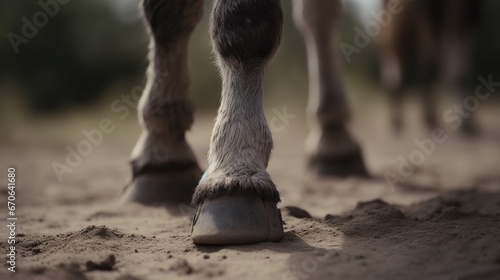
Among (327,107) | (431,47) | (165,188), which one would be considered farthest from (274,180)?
(431,47)

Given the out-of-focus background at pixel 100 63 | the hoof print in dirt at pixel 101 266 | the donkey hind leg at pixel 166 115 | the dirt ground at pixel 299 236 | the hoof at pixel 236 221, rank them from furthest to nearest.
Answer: the out-of-focus background at pixel 100 63
the donkey hind leg at pixel 166 115
the hoof at pixel 236 221
the hoof print in dirt at pixel 101 266
the dirt ground at pixel 299 236

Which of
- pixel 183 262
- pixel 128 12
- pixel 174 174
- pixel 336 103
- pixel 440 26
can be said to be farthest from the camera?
pixel 128 12

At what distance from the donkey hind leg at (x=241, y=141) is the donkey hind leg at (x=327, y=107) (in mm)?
2133

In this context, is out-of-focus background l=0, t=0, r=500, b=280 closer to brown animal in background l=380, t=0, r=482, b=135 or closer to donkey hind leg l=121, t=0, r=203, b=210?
donkey hind leg l=121, t=0, r=203, b=210

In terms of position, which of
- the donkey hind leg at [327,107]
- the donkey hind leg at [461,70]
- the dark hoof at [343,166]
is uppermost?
the donkey hind leg at [461,70]

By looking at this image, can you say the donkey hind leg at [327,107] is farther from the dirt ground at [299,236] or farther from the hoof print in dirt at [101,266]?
the hoof print in dirt at [101,266]

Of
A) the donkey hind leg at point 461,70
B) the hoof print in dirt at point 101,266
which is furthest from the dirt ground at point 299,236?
the donkey hind leg at point 461,70

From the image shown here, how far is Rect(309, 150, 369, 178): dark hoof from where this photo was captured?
15.3 feet

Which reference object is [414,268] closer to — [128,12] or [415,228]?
[415,228]

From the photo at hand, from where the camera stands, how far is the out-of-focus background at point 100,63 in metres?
12.6

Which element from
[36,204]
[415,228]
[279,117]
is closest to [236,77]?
[415,228]

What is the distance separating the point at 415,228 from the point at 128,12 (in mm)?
14423

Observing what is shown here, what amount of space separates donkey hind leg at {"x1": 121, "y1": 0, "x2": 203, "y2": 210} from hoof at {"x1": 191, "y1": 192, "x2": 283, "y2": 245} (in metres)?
1.04

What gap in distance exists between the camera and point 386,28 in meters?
8.95
